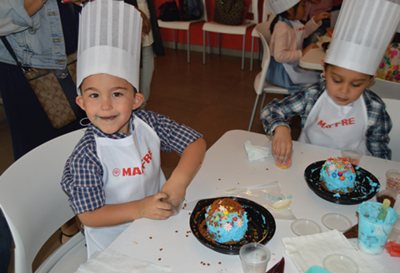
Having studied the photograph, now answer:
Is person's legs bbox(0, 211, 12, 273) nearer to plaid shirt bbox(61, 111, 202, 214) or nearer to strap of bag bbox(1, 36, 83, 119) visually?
plaid shirt bbox(61, 111, 202, 214)

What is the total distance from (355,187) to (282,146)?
0.29 metres

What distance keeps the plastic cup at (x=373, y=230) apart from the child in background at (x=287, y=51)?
6.42ft

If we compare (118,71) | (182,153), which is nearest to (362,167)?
(182,153)

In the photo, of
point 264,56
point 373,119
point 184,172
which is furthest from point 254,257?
point 264,56

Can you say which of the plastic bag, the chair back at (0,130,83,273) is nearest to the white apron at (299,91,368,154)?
the plastic bag

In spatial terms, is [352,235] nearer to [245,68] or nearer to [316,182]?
[316,182]

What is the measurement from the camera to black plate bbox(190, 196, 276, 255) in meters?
0.97

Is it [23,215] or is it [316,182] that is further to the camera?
[316,182]

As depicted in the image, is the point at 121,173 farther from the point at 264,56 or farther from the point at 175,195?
the point at 264,56

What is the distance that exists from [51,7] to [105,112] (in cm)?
97

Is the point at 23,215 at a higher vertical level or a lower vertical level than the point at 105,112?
lower

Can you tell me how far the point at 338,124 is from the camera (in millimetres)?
1740

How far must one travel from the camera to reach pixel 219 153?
1468mm

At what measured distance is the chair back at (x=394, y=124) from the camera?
1703mm
